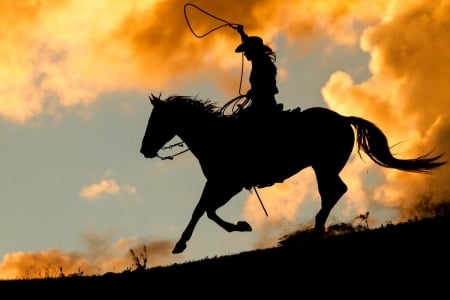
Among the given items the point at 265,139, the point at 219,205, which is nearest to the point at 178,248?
the point at 219,205

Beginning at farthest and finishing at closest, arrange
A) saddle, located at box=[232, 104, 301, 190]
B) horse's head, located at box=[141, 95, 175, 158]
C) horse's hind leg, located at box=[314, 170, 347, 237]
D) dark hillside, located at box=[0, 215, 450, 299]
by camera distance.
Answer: horse's head, located at box=[141, 95, 175, 158], saddle, located at box=[232, 104, 301, 190], horse's hind leg, located at box=[314, 170, 347, 237], dark hillside, located at box=[0, 215, 450, 299]

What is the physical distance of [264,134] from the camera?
1623cm

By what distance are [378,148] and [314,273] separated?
5.85 meters

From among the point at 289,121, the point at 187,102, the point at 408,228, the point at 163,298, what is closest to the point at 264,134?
the point at 289,121

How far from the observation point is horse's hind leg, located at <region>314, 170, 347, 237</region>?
1582 centimetres

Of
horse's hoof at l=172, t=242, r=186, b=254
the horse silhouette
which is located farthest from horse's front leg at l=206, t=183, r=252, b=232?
horse's hoof at l=172, t=242, r=186, b=254

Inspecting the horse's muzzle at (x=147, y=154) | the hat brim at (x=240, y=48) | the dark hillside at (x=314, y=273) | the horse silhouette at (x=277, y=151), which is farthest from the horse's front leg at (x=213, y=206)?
the hat brim at (x=240, y=48)

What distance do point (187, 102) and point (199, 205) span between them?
2573 millimetres

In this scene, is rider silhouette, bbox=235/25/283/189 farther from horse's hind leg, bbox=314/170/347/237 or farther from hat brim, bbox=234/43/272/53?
horse's hind leg, bbox=314/170/347/237

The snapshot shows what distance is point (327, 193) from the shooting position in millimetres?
16000

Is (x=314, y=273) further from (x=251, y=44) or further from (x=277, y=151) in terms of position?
(x=251, y=44)

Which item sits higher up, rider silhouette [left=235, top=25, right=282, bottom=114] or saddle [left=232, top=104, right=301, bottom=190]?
rider silhouette [left=235, top=25, right=282, bottom=114]

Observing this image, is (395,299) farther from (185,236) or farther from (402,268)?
(185,236)

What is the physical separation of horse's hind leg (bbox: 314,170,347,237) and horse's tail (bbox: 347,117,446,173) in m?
1.07
